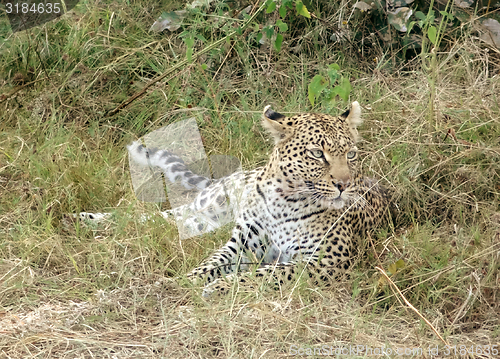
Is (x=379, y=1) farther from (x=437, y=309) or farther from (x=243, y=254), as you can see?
(x=437, y=309)

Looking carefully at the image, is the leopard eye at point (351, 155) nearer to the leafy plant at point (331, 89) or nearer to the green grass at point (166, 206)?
the green grass at point (166, 206)

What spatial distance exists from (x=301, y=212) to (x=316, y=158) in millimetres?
413

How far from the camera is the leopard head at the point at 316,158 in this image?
14.7 ft

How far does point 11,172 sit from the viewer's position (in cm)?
557

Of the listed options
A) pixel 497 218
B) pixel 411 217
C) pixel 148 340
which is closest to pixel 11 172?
pixel 148 340

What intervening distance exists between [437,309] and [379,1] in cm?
313

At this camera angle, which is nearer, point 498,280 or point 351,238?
point 498,280

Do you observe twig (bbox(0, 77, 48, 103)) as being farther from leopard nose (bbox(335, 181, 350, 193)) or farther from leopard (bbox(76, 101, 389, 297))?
leopard nose (bbox(335, 181, 350, 193))

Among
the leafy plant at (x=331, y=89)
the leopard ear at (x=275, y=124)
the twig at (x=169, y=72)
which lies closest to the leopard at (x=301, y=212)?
the leopard ear at (x=275, y=124)

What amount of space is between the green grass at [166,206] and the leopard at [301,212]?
0.50 ft

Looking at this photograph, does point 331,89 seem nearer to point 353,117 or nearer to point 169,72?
point 353,117

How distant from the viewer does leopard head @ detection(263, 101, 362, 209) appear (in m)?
4.49

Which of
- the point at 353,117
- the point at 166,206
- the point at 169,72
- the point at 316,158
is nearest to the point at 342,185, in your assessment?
the point at 316,158

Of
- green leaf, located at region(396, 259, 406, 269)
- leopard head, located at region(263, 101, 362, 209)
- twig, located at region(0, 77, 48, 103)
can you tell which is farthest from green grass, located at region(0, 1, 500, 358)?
leopard head, located at region(263, 101, 362, 209)
